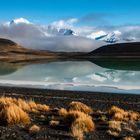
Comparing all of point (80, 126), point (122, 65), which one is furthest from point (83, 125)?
point (122, 65)

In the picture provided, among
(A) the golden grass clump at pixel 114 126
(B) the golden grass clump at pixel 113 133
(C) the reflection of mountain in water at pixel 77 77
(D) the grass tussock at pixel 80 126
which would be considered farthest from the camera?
(C) the reflection of mountain in water at pixel 77 77

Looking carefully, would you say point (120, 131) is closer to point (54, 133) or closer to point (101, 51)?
point (54, 133)

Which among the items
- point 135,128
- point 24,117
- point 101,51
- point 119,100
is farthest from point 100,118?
point 101,51

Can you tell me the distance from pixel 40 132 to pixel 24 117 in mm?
1647

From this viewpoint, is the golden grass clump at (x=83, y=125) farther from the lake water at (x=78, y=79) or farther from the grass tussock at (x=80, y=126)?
the lake water at (x=78, y=79)

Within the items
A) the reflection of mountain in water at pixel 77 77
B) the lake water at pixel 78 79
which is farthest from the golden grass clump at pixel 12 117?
the reflection of mountain in water at pixel 77 77

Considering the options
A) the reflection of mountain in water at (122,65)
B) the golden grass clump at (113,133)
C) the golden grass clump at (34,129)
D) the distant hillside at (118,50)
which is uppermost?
the distant hillside at (118,50)

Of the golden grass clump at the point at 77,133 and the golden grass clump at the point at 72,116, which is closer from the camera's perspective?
the golden grass clump at the point at 77,133

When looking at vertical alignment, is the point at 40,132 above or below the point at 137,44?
below

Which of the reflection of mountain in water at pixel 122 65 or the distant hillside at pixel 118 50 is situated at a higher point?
the distant hillside at pixel 118 50

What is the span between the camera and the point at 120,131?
444 inches

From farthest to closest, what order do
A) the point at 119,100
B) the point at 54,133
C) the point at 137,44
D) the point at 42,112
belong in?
the point at 137,44 → the point at 119,100 → the point at 42,112 → the point at 54,133

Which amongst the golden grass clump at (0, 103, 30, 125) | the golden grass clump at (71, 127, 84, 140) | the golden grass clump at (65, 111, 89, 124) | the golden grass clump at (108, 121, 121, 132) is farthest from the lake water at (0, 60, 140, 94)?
the golden grass clump at (71, 127, 84, 140)

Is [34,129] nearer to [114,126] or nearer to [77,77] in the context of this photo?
[114,126]
